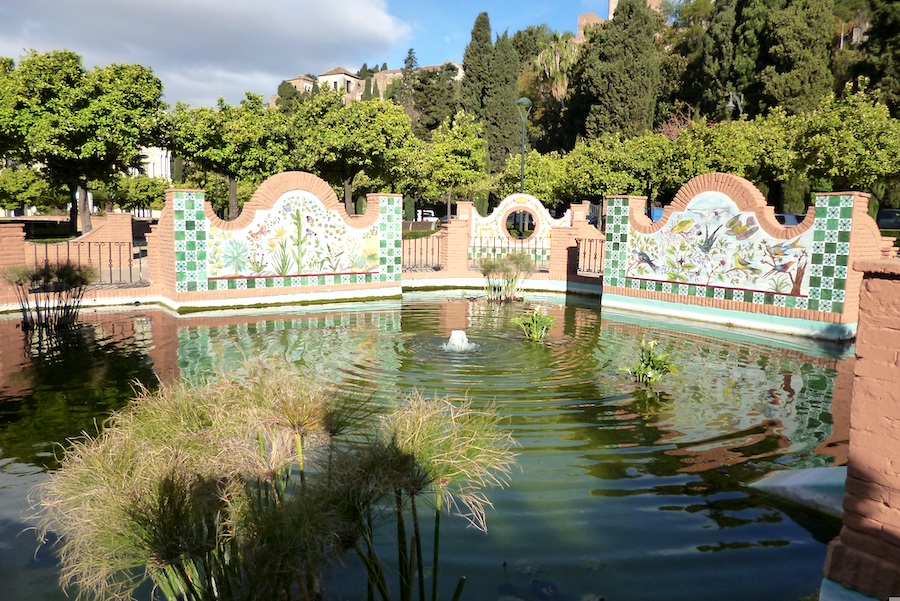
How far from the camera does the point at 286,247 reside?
16.1 metres

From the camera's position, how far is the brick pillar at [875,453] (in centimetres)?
354

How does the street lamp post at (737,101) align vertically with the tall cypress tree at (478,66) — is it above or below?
below

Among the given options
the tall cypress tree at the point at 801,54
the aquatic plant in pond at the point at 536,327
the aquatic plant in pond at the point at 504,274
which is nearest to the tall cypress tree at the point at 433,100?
the tall cypress tree at the point at 801,54

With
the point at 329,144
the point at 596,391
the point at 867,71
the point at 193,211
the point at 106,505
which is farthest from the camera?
the point at 867,71

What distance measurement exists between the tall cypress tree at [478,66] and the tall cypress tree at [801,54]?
62.3ft

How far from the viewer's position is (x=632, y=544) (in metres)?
4.80

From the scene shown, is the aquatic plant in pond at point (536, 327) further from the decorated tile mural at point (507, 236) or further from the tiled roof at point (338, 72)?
the tiled roof at point (338, 72)

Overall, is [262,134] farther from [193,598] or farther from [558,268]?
[193,598]

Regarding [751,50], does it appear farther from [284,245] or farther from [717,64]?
[284,245]

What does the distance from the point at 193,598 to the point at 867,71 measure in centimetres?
3981

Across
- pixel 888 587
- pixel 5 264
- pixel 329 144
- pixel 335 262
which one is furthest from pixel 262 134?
pixel 888 587

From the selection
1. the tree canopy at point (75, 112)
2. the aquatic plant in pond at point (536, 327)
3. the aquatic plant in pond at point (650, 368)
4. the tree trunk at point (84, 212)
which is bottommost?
the aquatic plant in pond at point (650, 368)

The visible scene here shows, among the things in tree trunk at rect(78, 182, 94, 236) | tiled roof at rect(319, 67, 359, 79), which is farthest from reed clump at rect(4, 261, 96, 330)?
tiled roof at rect(319, 67, 359, 79)

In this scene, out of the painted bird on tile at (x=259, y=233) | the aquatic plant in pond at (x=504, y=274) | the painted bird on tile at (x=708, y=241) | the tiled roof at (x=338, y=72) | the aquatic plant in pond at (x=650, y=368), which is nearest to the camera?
the aquatic plant in pond at (x=650, y=368)
